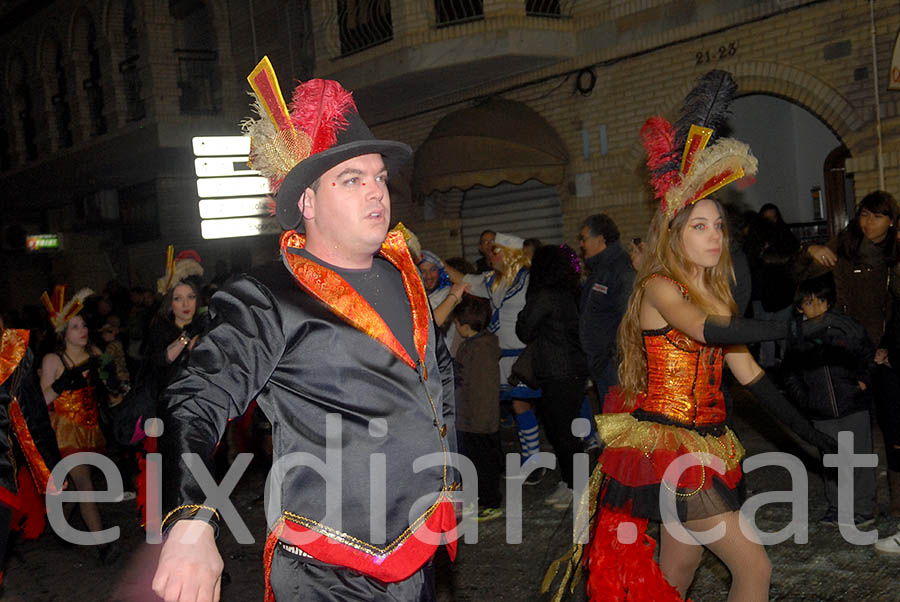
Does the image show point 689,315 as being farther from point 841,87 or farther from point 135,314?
point 135,314

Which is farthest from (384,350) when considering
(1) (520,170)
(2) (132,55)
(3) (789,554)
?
(2) (132,55)

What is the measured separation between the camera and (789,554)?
535 centimetres

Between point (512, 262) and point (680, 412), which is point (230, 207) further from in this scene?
point (680, 412)

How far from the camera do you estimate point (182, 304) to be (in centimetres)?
626

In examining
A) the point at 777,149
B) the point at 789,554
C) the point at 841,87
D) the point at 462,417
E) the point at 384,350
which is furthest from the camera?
the point at 777,149

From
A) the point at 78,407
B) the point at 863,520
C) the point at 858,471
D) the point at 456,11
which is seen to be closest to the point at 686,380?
the point at 858,471

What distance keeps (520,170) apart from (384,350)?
11.2 meters

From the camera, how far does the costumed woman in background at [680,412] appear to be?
11.8ft

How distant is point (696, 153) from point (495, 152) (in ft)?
31.5

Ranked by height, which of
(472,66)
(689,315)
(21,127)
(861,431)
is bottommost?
(861,431)

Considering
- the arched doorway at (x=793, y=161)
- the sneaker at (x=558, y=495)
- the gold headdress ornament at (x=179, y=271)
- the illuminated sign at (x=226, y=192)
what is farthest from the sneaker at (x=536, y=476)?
the illuminated sign at (x=226, y=192)

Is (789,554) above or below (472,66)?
below

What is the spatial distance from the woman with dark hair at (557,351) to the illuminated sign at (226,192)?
8926 mm

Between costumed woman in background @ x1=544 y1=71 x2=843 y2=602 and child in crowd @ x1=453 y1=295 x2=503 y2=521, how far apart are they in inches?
105
